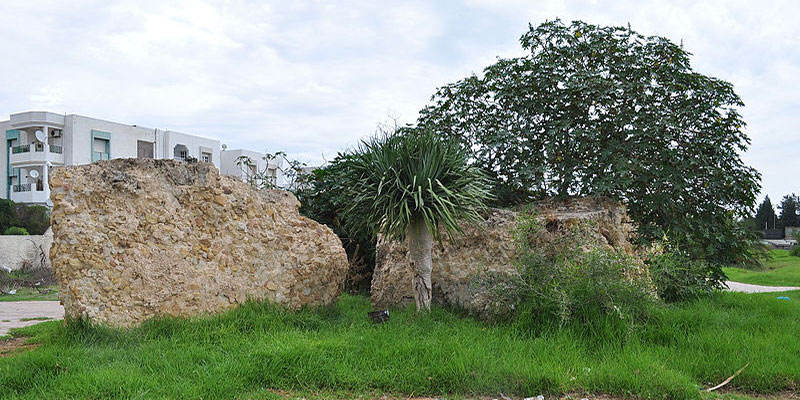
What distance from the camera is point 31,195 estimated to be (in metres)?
36.4

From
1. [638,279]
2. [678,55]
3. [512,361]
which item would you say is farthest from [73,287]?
[678,55]

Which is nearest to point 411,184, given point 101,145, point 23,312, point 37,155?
point 23,312

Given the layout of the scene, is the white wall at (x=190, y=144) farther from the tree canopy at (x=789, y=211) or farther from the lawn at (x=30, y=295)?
the tree canopy at (x=789, y=211)

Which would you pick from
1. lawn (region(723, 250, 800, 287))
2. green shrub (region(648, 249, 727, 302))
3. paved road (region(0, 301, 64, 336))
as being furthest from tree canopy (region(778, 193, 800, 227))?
paved road (region(0, 301, 64, 336))

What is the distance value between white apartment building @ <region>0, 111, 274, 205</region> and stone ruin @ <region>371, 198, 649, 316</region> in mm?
28288

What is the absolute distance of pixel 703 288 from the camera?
31.0 ft

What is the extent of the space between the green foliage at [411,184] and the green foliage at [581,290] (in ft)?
3.66

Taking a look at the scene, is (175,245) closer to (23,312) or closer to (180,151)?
(23,312)

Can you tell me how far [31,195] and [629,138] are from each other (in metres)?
37.9

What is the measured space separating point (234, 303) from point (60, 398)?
278 cm

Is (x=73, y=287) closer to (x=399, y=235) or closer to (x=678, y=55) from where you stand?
(x=399, y=235)

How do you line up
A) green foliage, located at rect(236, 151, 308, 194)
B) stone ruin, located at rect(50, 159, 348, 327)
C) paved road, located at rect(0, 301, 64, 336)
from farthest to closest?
green foliage, located at rect(236, 151, 308, 194) → paved road, located at rect(0, 301, 64, 336) → stone ruin, located at rect(50, 159, 348, 327)

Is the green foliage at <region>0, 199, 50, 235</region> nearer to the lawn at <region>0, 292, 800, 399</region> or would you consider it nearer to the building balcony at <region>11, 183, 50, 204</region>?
the building balcony at <region>11, 183, 50, 204</region>

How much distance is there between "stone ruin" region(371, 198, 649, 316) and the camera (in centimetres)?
823
